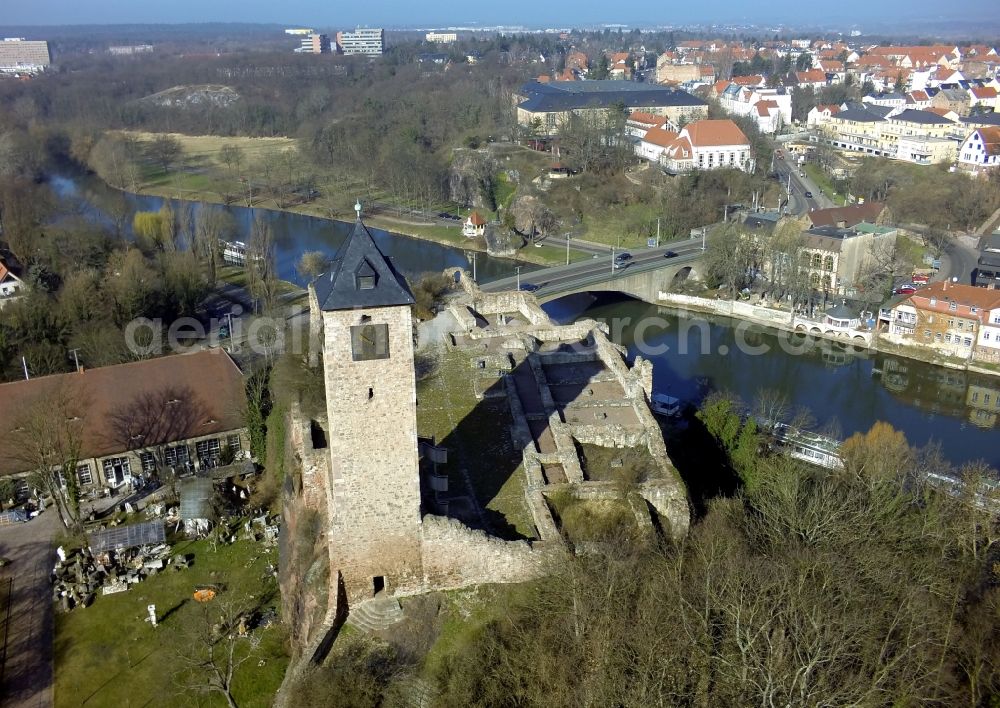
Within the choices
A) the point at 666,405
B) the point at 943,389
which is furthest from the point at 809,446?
the point at 943,389

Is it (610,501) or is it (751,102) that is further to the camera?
(751,102)

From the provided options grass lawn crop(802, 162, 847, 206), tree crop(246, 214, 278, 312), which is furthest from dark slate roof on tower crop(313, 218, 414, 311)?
grass lawn crop(802, 162, 847, 206)

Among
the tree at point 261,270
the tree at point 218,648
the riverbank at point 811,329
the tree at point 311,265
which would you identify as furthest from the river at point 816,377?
the tree at point 218,648

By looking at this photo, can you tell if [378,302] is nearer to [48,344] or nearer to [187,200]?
[48,344]

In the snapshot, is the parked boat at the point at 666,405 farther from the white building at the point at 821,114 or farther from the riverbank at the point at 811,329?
the white building at the point at 821,114

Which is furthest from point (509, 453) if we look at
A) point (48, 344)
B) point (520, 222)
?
point (520, 222)

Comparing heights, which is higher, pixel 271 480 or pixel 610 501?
pixel 610 501
